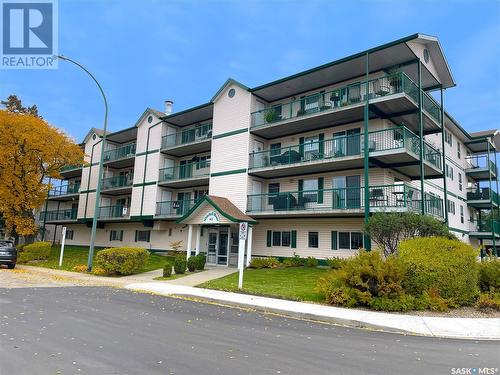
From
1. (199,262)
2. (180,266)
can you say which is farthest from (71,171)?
(180,266)

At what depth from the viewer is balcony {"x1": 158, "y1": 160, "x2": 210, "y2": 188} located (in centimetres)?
3031

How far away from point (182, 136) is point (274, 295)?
22085 mm

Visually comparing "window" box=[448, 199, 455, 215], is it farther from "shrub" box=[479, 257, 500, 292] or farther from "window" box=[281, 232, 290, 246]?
"shrub" box=[479, 257, 500, 292]

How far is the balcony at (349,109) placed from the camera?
21216 millimetres

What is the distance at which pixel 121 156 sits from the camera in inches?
1506

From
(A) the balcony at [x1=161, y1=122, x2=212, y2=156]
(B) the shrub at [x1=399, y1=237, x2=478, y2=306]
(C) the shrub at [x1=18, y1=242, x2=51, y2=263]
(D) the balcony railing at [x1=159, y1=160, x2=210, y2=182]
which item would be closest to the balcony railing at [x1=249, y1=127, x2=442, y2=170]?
(A) the balcony at [x1=161, y1=122, x2=212, y2=156]

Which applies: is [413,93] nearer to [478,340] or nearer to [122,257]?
[478,340]

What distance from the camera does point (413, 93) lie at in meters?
21.6

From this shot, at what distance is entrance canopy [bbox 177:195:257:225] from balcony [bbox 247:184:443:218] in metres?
1.44

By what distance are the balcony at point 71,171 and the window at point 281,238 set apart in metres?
27.2

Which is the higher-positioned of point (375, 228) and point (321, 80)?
point (321, 80)

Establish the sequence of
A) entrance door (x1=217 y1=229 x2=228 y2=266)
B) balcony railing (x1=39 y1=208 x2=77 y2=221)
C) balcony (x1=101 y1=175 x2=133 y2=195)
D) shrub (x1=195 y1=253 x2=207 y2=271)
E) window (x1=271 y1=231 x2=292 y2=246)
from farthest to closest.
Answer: balcony railing (x1=39 y1=208 x2=77 y2=221)
balcony (x1=101 y1=175 x2=133 y2=195)
entrance door (x1=217 y1=229 x2=228 y2=266)
window (x1=271 y1=231 x2=292 y2=246)
shrub (x1=195 y1=253 x2=207 y2=271)

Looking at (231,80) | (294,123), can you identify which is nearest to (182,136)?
(231,80)

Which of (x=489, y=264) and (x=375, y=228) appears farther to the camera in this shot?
(x=375, y=228)
